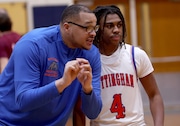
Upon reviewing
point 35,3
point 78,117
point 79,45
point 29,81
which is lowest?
point 78,117

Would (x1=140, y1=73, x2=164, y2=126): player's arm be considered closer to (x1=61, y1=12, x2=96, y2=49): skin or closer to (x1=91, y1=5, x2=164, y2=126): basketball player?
(x1=91, y1=5, x2=164, y2=126): basketball player

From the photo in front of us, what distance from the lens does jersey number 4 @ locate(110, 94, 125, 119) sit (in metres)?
2.93

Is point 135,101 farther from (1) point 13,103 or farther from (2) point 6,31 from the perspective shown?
(2) point 6,31

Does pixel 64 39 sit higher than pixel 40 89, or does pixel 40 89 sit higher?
pixel 64 39

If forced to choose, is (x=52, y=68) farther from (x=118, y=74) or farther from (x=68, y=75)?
(x=118, y=74)

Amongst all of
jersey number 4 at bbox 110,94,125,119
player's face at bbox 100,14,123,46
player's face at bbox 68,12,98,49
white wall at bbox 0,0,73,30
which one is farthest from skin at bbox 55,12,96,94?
white wall at bbox 0,0,73,30

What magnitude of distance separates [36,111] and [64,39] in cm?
45

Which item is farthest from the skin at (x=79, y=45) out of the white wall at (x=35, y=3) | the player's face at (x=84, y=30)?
the white wall at (x=35, y=3)

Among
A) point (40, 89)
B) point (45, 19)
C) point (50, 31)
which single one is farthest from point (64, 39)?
point (45, 19)

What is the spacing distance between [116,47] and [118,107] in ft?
1.32

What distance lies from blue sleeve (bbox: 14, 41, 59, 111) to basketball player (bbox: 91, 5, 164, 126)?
1.75 feet

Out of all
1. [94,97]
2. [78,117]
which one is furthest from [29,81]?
[78,117]

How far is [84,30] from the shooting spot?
2.59 meters

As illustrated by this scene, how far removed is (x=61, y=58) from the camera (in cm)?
267
